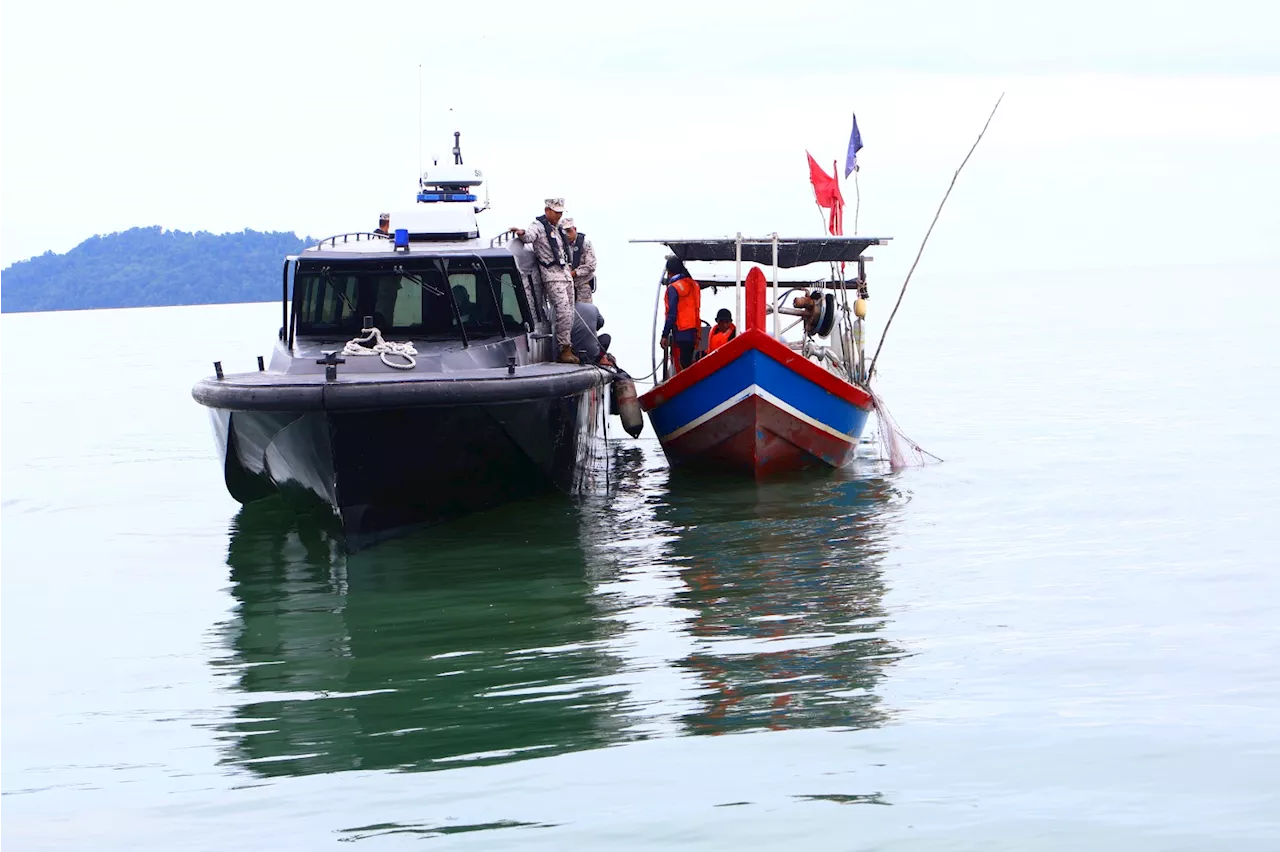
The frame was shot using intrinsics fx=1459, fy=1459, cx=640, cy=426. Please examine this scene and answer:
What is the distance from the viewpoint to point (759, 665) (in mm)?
Answer: 8219

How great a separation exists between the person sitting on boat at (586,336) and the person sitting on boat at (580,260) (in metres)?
0.25

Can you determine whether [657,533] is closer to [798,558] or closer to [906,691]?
[798,558]

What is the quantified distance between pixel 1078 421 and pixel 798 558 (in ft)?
40.2

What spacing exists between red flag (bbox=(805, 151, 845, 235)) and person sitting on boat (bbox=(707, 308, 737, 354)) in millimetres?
1866

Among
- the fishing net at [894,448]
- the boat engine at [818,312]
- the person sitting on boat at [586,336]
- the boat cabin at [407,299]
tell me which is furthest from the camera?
the fishing net at [894,448]

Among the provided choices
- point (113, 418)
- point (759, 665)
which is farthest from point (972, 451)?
point (113, 418)

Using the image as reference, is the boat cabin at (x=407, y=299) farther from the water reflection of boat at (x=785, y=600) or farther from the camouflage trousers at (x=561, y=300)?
the water reflection of boat at (x=785, y=600)

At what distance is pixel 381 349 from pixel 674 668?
4840 millimetres

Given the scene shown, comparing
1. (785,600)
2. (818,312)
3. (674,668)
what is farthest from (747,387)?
(674,668)

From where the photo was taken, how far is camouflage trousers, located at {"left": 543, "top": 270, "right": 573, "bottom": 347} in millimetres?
14359

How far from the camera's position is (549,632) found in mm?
9195

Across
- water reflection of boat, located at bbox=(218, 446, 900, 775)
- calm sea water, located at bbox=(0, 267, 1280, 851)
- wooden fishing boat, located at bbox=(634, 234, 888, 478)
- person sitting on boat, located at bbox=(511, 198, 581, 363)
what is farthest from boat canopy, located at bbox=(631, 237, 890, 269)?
water reflection of boat, located at bbox=(218, 446, 900, 775)

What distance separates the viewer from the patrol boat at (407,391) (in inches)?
439

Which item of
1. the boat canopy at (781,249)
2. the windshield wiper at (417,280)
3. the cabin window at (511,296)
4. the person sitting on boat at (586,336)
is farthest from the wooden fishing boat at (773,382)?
the windshield wiper at (417,280)
